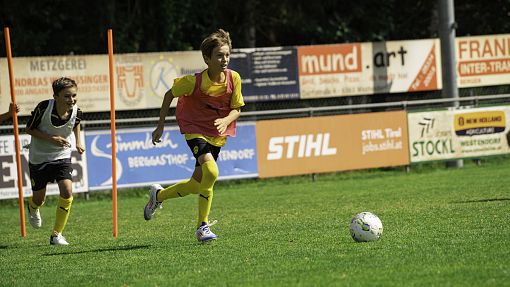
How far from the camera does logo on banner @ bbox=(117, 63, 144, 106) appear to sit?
2070 cm

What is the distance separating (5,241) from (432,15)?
20.8 meters

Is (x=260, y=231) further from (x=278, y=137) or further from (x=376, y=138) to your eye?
(x=376, y=138)

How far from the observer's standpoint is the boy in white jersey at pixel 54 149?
1090cm

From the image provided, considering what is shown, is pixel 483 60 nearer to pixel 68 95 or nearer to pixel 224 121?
pixel 224 121

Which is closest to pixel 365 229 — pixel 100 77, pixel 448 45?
pixel 100 77

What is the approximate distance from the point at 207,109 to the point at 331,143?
1039cm

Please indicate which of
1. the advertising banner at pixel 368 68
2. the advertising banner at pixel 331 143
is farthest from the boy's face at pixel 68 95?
the advertising banner at pixel 368 68

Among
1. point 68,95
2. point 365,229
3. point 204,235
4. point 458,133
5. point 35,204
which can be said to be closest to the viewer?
point 365,229

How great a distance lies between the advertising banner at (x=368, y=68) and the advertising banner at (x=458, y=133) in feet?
7.96

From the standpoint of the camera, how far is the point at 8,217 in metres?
15.9

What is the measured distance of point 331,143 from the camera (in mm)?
20438

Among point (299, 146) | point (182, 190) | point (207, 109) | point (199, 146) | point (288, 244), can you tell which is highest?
point (207, 109)

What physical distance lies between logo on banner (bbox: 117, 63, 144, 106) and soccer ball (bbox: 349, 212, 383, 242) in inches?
477

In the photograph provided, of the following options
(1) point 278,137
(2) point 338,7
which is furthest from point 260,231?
(2) point 338,7
